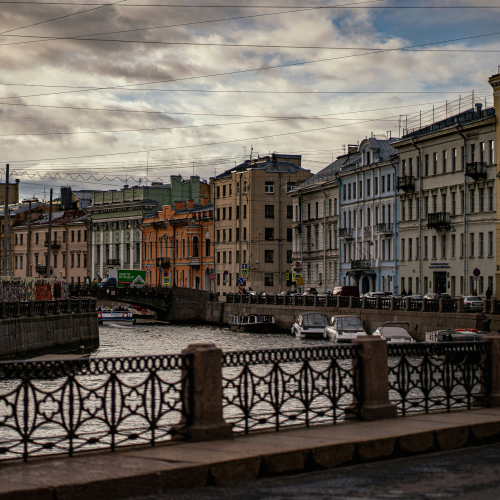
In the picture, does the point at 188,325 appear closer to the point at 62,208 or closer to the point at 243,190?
the point at 243,190

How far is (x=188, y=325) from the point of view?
72.6 meters

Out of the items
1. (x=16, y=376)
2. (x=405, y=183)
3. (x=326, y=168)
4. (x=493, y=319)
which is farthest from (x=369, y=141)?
(x=16, y=376)

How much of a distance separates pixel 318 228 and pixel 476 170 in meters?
25.3

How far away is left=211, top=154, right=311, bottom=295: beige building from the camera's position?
8775 centimetres

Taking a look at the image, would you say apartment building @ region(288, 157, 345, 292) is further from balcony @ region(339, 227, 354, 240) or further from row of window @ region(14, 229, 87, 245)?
row of window @ region(14, 229, 87, 245)

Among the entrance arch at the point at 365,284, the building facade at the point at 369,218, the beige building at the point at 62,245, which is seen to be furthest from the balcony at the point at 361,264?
the beige building at the point at 62,245

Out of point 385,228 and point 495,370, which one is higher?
point 385,228

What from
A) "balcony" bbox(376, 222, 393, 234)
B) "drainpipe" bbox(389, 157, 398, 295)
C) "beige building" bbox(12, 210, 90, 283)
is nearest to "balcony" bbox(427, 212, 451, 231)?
"drainpipe" bbox(389, 157, 398, 295)

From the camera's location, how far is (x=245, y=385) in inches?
412

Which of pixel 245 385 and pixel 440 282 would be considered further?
pixel 440 282

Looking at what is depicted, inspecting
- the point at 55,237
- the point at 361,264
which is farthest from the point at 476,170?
the point at 55,237

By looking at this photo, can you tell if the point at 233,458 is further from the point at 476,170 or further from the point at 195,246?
the point at 195,246

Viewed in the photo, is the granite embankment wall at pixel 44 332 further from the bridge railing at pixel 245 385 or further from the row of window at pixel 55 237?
the row of window at pixel 55 237

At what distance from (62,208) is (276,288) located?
138 feet
